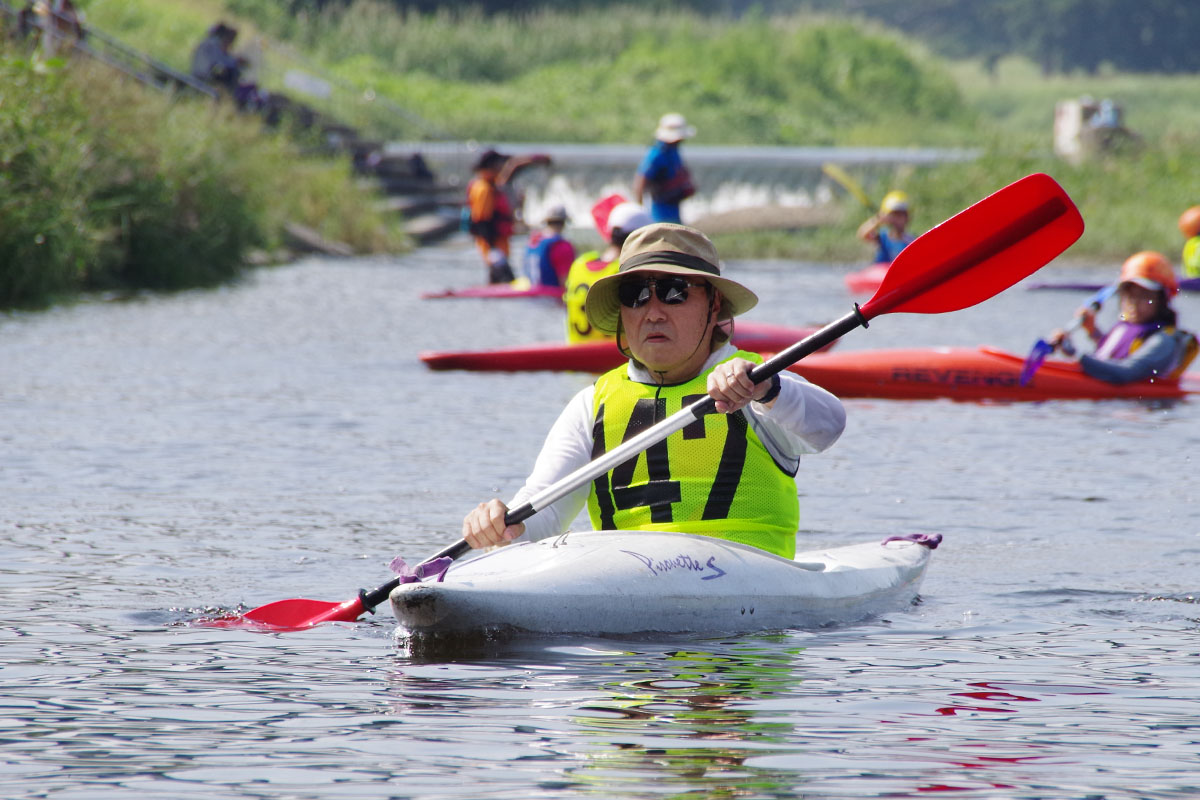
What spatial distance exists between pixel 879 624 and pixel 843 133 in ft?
116

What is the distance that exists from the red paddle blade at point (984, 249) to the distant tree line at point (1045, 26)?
45303mm

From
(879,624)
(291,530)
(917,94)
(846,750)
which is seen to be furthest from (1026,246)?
(917,94)

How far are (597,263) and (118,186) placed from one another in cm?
834

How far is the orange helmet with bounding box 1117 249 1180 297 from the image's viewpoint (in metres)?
9.94

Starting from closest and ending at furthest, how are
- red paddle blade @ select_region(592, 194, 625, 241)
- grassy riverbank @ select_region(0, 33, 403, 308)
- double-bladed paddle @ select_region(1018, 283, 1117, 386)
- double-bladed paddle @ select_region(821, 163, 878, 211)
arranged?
double-bladed paddle @ select_region(1018, 283, 1117, 386) < red paddle blade @ select_region(592, 194, 625, 241) < grassy riverbank @ select_region(0, 33, 403, 308) < double-bladed paddle @ select_region(821, 163, 878, 211)

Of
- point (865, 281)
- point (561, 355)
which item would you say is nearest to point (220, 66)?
point (865, 281)

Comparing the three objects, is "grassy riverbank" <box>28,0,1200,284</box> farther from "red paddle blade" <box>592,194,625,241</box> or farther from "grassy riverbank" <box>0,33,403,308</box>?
"red paddle blade" <box>592,194,625,241</box>

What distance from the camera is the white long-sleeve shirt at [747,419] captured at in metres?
4.55

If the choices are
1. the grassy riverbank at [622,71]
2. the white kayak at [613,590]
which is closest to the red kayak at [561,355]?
the white kayak at [613,590]

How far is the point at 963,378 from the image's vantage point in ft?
35.8

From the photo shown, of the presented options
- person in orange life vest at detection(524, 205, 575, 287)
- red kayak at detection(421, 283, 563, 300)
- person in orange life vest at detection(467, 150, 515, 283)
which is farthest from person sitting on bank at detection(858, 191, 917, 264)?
person in orange life vest at detection(467, 150, 515, 283)

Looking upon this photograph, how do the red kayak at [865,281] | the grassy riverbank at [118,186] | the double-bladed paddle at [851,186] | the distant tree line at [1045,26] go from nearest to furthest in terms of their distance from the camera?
the grassy riverbank at [118,186] < the red kayak at [865,281] < the double-bladed paddle at [851,186] < the distant tree line at [1045,26]

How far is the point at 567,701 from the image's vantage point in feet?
13.9

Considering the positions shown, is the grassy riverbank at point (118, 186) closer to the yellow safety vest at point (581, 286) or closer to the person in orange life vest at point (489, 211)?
the person in orange life vest at point (489, 211)
